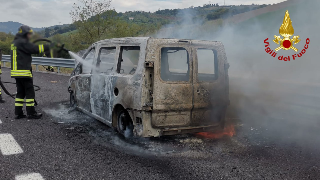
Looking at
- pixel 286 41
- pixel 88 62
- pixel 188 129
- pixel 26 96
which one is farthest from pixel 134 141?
pixel 286 41

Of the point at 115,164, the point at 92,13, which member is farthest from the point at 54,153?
the point at 92,13

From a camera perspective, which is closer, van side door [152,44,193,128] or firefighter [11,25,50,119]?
van side door [152,44,193,128]

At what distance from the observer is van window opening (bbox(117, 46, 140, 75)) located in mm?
4445

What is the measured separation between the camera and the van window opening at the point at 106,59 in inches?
198

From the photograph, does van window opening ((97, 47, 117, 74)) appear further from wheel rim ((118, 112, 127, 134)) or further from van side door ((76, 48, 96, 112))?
wheel rim ((118, 112, 127, 134))

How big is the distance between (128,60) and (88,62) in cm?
149

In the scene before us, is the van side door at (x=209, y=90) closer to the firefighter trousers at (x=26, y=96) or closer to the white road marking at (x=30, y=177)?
the white road marking at (x=30, y=177)

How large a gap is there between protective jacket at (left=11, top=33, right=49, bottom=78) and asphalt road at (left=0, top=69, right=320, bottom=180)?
1.04m

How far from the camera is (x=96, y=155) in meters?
4.09

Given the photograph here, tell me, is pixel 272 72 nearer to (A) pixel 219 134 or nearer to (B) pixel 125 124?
(A) pixel 219 134

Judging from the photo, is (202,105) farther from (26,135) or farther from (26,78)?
(26,78)

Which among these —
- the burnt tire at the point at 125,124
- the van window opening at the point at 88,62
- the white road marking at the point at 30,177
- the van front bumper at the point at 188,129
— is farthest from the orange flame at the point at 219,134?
the white road marking at the point at 30,177

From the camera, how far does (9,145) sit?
14.6ft

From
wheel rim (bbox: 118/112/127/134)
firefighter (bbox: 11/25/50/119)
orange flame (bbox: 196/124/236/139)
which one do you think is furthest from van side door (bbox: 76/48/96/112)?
orange flame (bbox: 196/124/236/139)
